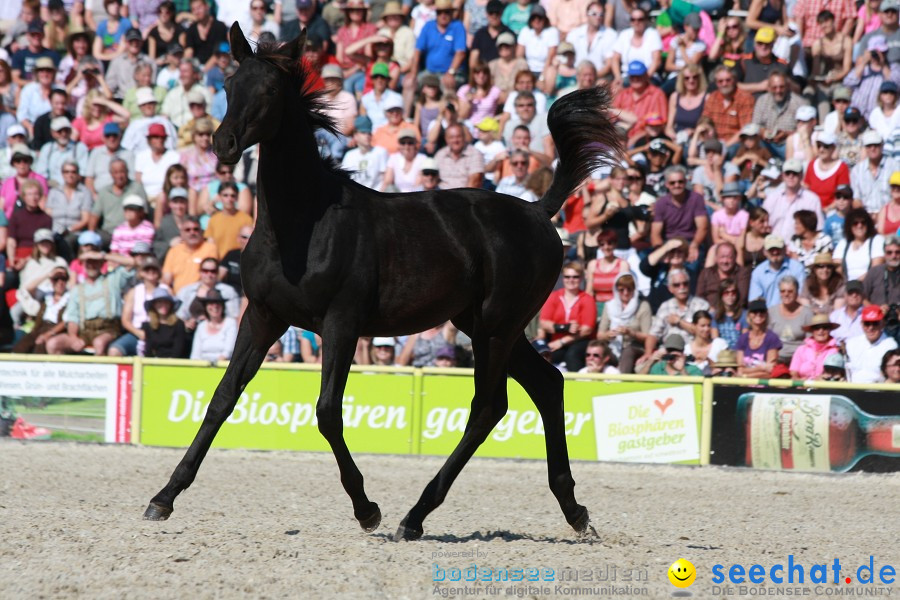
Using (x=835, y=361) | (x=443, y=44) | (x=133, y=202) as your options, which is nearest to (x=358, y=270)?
(x=835, y=361)

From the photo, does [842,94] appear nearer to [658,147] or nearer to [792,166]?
[792,166]

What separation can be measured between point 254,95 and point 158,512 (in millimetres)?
2292

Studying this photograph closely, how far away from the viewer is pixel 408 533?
680 centimetres

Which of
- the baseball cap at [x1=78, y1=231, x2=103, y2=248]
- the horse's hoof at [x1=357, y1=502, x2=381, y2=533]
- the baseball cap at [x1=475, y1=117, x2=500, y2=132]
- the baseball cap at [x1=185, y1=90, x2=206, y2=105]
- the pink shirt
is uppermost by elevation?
the baseball cap at [x1=185, y1=90, x2=206, y2=105]

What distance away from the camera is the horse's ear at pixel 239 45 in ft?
21.1

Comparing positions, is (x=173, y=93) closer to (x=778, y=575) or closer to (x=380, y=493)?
(x=380, y=493)

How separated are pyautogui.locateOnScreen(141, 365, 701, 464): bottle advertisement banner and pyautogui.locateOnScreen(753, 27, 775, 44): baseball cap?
513cm

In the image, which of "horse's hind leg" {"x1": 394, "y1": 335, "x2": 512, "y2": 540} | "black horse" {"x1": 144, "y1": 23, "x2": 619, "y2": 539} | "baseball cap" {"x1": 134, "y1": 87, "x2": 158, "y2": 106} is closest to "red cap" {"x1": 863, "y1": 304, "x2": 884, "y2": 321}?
"black horse" {"x1": 144, "y1": 23, "x2": 619, "y2": 539}

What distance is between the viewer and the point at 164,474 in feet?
33.9

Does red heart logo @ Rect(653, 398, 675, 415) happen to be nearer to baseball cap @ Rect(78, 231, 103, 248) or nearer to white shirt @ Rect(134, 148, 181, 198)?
baseball cap @ Rect(78, 231, 103, 248)

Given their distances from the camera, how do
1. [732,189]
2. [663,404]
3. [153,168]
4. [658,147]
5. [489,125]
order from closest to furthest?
[663,404] → [732,189] → [658,147] → [489,125] → [153,168]

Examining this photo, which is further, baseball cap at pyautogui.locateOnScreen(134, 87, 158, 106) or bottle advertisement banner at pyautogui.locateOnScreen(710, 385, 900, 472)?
baseball cap at pyautogui.locateOnScreen(134, 87, 158, 106)

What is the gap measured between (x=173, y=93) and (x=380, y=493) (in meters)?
8.96

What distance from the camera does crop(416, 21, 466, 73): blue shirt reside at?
16688mm
